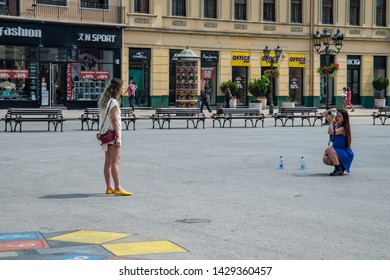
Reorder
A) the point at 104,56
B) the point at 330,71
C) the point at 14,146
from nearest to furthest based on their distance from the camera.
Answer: the point at 14,146 → the point at 330,71 → the point at 104,56

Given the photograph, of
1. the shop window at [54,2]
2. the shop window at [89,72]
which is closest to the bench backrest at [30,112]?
the shop window at [89,72]

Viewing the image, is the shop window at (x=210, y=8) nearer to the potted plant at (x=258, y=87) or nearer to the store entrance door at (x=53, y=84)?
the potted plant at (x=258, y=87)

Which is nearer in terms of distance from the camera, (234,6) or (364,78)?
(234,6)

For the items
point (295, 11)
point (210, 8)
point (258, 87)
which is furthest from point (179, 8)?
point (295, 11)

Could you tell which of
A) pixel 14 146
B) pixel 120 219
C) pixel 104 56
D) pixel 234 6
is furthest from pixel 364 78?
pixel 120 219

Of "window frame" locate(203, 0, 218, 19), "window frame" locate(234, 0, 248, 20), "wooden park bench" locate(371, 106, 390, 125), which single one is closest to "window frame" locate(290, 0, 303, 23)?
"window frame" locate(234, 0, 248, 20)

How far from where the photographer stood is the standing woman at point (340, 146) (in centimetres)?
1569

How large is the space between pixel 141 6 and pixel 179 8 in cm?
258

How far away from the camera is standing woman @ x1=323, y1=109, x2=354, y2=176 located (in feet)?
51.5

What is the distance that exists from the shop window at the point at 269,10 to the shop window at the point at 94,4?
37.1ft

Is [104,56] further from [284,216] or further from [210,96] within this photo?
[284,216]

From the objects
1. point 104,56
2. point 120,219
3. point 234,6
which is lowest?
point 120,219

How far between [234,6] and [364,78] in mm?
11579

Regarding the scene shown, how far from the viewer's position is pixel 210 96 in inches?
2037
